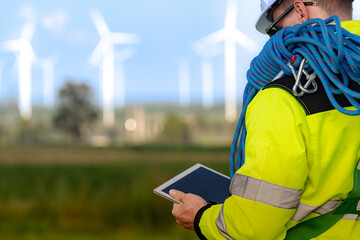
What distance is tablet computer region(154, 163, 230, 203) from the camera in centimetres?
283

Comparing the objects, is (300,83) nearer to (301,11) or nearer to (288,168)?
(288,168)

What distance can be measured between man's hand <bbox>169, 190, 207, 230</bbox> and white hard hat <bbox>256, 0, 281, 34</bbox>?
1.28m

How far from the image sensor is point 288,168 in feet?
7.20

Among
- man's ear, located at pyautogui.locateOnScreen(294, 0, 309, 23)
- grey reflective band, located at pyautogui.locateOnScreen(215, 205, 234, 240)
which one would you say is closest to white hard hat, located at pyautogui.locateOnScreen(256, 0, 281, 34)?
man's ear, located at pyautogui.locateOnScreen(294, 0, 309, 23)

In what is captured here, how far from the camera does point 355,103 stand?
2.31 meters

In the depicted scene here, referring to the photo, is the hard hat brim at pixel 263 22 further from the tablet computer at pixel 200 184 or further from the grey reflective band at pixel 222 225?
the grey reflective band at pixel 222 225

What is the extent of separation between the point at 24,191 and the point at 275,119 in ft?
70.7

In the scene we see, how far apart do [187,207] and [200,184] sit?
1.02 ft

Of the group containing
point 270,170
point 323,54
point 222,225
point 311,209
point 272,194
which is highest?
point 323,54

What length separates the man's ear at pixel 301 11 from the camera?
262 cm

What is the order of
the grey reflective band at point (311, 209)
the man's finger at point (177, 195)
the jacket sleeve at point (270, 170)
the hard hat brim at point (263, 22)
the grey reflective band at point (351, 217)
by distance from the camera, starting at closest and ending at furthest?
the jacket sleeve at point (270, 170), the grey reflective band at point (311, 209), the grey reflective band at point (351, 217), the man's finger at point (177, 195), the hard hat brim at point (263, 22)

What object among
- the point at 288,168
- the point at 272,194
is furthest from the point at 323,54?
the point at 272,194

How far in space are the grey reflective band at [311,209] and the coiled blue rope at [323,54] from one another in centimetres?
47

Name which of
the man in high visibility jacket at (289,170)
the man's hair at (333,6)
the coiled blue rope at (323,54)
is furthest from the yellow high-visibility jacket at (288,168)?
the man's hair at (333,6)
